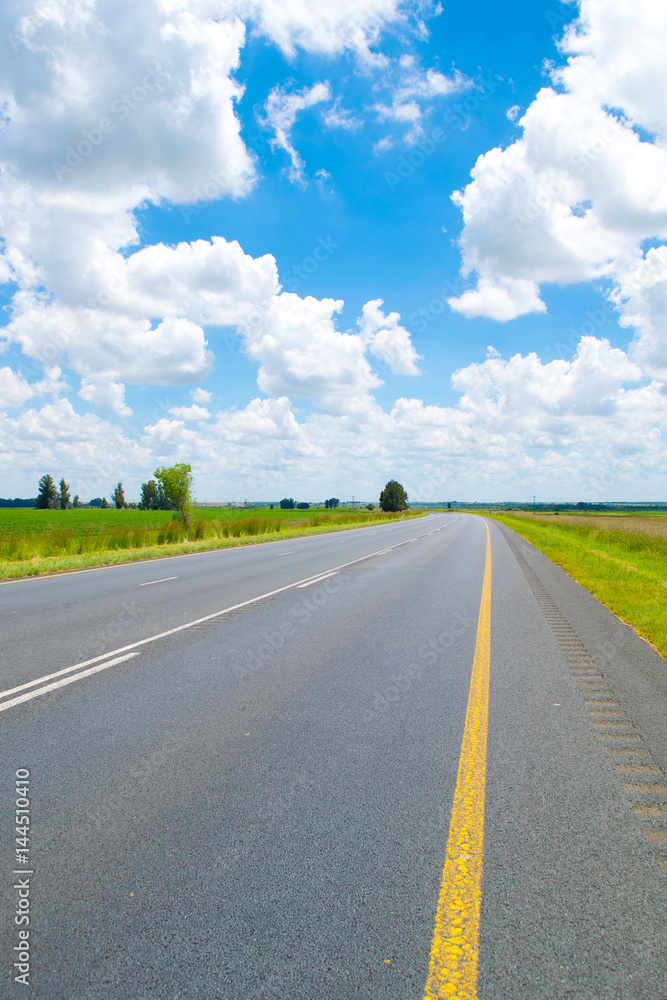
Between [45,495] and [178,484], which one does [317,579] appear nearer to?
[178,484]

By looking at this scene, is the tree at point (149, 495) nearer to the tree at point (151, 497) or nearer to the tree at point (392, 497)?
the tree at point (151, 497)

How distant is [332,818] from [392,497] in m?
131

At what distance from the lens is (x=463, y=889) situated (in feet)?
8.22

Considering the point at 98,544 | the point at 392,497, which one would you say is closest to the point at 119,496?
the point at 392,497

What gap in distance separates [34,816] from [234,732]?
1.49 m

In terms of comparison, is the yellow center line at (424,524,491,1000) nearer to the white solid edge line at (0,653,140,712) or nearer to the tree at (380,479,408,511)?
the white solid edge line at (0,653,140,712)

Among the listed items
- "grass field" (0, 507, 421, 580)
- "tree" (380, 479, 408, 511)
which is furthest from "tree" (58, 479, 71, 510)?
"grass field" (0, 507, 421, 580)

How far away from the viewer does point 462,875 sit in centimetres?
261

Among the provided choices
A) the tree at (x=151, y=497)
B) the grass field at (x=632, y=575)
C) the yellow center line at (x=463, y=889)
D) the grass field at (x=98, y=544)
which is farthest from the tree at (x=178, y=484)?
the tree at (x=151, y=497)

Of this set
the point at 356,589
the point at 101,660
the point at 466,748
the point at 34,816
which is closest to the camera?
the point at 34,816

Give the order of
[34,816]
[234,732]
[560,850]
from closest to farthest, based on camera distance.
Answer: [560,850] < [34,816] < [234,732]

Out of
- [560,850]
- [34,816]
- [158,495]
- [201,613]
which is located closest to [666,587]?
[201,613]

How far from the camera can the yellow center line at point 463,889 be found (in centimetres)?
205

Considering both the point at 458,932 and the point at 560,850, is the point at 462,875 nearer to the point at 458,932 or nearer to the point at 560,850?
the point at 458,932
